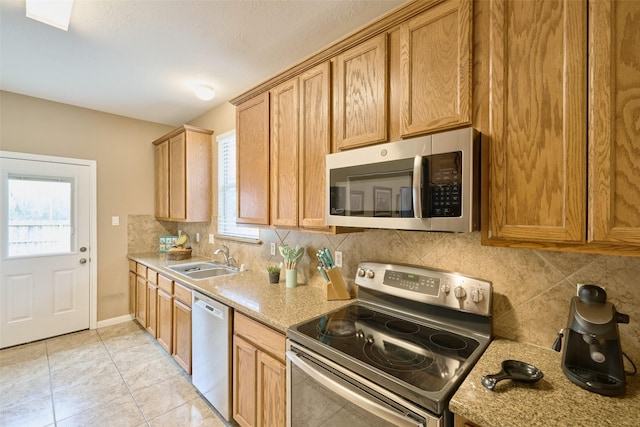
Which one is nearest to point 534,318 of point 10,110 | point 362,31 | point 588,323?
point 588,323

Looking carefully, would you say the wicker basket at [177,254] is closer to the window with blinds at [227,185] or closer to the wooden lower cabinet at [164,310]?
the wooden lower cabinet at [164,310]

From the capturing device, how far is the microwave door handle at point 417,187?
3.76 ft

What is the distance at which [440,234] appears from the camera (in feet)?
4.98

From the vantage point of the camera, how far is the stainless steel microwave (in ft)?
3.54

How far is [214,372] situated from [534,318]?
6.34 feet

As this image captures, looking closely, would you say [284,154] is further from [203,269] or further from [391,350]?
[203,269]

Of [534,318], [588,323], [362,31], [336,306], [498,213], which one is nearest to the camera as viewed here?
[588,323]

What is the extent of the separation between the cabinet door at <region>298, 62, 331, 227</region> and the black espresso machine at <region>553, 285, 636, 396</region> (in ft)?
3.82

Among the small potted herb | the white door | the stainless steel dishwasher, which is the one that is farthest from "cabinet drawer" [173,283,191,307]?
the white door

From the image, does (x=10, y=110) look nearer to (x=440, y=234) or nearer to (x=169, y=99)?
(x=169, y=99)

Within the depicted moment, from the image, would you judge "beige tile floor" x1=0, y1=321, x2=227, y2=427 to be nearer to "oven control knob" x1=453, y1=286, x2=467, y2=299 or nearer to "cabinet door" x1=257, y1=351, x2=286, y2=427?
"cabinet door" x1=257, y1=351, x2=286, y2=427

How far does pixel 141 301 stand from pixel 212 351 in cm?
192

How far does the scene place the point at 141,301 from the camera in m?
3.33

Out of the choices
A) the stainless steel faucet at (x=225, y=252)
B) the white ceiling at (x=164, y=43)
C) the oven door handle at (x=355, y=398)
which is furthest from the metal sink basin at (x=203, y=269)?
the white ceiling at (x=164, y=43)
